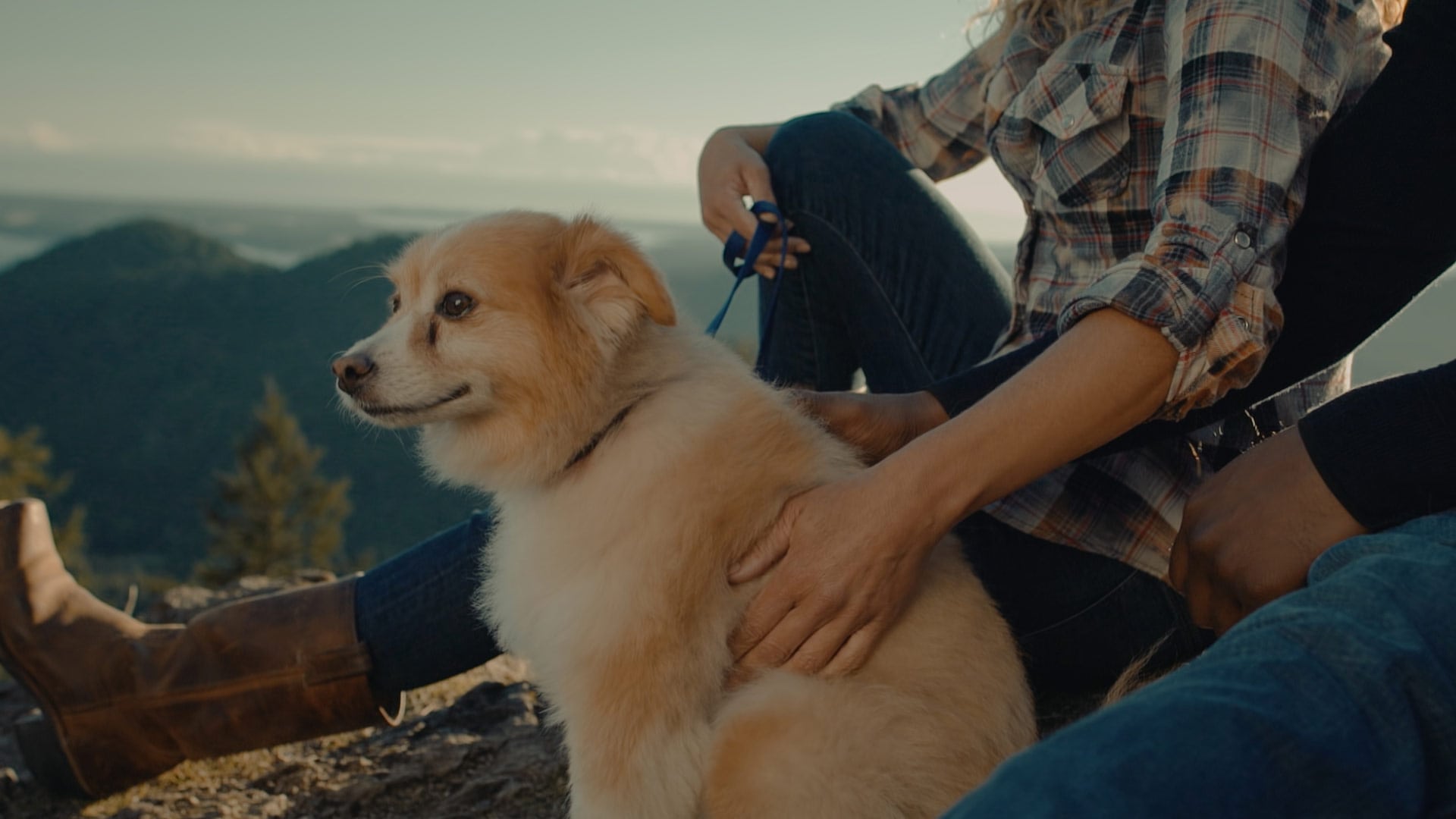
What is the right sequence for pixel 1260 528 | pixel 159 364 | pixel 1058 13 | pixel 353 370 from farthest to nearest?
1. pixel 159 364
2. pixel 1058 13
3. pixel 353 370
4. pixel 1260 528

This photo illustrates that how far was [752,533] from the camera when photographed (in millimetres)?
2086

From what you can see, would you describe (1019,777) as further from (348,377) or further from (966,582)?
(348,377)

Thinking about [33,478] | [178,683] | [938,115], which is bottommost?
[33,478]

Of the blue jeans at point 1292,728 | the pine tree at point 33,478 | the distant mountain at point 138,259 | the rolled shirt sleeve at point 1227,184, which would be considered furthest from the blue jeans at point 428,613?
the distant mountain at point 138,259

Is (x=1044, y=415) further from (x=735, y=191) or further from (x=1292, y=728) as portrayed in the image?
(x=735, y=191)

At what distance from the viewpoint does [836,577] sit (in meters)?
1.90

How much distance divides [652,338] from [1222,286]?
1.23 meters

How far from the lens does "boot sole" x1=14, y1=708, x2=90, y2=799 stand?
290cm

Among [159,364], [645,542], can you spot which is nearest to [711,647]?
[645,542]

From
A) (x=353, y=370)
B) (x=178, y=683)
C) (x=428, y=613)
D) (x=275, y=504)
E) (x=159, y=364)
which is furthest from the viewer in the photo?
(x=159, y=364)

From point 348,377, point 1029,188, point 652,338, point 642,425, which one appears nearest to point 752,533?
point 642,425

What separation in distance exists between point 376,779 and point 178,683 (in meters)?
0.64

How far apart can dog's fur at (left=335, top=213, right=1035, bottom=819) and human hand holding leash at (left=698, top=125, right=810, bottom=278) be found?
85cm

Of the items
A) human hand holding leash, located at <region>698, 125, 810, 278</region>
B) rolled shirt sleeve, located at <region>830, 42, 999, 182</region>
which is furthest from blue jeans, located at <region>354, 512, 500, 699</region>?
rolled shirt sleeve, located at <region>830, 42, 999, 182</region>
